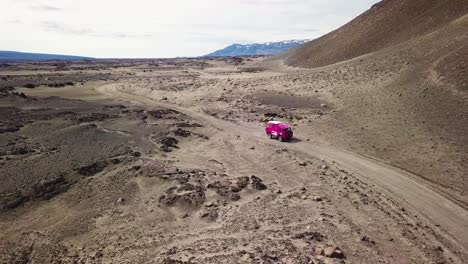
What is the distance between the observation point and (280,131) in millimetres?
42750

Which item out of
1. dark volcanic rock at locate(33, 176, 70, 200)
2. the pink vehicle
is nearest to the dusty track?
the pink vehicle

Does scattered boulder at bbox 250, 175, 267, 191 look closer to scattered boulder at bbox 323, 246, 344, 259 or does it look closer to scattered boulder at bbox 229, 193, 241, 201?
scattered boulder at bbox 229, 193, 241, 201

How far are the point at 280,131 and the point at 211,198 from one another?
17.0 meters

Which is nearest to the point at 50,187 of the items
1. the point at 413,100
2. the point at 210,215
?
the point at 210,215

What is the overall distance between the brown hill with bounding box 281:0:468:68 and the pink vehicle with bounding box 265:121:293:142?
187ft

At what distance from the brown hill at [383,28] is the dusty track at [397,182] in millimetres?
58126

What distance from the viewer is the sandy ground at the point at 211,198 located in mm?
21438

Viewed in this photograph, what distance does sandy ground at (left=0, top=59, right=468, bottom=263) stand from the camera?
21438 mm

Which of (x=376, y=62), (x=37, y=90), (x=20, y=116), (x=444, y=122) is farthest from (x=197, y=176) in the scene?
(x=37, y=90)

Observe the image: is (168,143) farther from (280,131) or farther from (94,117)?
(94,117)

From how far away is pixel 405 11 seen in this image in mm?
104562

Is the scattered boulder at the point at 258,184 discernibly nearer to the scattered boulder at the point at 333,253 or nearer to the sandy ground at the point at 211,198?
the sandy ground at the point at 211,198

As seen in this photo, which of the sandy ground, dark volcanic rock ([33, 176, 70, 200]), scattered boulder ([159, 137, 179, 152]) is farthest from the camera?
scattered boulder ([159, 137, 179, 152])

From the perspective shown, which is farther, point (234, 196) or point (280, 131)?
point (280, 131)
